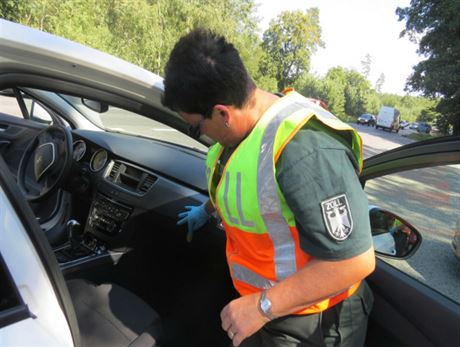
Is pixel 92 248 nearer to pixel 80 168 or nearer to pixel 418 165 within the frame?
pixel 80 168

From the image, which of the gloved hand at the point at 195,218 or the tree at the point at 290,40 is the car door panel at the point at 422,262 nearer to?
the gloved hand at the point at 195,218

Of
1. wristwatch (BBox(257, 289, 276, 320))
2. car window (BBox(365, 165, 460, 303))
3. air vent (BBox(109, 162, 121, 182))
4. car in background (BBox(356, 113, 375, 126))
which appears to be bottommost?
car in background (BBox(356, 113, 375, 126))

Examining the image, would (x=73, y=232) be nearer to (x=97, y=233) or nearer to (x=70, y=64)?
(x=97, y=233)

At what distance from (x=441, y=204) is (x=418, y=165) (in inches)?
11.2

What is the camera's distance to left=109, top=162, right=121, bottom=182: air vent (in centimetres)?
267

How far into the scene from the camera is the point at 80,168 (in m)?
2.77

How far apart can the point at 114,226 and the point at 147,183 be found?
0.43 m

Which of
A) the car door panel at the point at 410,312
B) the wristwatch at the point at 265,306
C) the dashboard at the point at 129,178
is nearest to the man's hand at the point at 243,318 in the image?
the wristwatch at the point at 265,306

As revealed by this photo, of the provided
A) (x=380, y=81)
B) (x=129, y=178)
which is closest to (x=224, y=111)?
(x=129, y=178)

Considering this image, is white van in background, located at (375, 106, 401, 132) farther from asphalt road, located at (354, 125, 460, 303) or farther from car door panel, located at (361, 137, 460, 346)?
car door panel, located at (361, 137, 460, 346)

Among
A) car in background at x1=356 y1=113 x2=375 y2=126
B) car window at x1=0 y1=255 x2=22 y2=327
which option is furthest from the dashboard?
car in background at x1=356 y1=113 x2=375 y2=126

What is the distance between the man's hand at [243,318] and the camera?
1198 millimetres

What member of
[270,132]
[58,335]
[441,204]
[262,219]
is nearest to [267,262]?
[262,219]

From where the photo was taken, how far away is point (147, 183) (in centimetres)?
254
